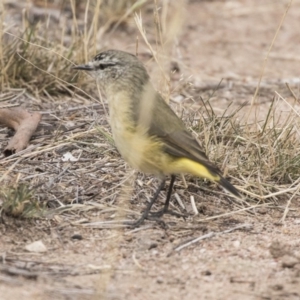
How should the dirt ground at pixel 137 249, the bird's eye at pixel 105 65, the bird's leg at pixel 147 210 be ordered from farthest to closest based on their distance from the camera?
the bird's eye at pixel 105 65 < the bird's leg at pixel 147 210 < the dirt ground at pixel 137 249

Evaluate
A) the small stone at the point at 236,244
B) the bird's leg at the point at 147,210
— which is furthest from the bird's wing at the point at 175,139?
the small stone at the point at 236,244

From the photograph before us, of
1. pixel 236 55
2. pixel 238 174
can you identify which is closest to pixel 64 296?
pixel 238 174

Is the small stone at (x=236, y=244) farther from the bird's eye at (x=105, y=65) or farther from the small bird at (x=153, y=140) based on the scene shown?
the bird's eye at (x=105, y=65)

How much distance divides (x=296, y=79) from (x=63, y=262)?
465 centimetres

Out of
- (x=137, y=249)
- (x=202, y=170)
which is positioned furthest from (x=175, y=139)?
(x=137, y=249)

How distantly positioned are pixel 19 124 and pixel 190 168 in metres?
1.81

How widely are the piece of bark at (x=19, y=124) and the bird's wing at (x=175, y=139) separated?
1265 millimetres

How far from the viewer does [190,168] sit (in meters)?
5.24

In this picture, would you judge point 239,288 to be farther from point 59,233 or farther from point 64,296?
point 59,233

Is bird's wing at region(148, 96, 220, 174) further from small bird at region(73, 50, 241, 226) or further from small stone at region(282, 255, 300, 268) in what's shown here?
small stone at region(282, 255, 300, 268)

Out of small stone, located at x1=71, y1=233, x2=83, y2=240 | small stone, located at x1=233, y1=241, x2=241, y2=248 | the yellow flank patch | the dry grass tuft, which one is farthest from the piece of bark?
small stone, located at x1=233, y1=241, x2=241, y2=248

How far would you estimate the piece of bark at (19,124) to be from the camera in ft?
20.3

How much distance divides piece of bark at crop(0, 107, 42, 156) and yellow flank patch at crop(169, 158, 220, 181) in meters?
1.39

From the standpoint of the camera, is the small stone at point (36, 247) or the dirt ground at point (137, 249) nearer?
the dirt ground at point (137, 249)
